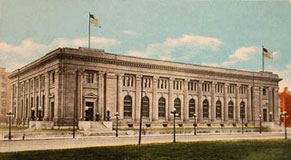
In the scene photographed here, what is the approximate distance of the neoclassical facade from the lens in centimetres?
4608

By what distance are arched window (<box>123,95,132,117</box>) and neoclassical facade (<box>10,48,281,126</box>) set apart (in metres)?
0.06

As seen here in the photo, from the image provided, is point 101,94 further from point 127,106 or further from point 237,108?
point 237,108

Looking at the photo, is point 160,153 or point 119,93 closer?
point 160,153

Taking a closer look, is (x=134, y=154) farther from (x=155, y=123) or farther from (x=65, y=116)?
(x=155, y=123)

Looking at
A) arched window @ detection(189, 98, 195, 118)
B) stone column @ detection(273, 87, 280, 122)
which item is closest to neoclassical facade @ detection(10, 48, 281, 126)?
arched window @ detection(189, 98, 195, 118)

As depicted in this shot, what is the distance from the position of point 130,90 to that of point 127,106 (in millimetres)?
2278

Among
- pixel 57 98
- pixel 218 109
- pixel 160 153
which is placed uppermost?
pixel 57 98

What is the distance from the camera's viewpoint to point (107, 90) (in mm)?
50188

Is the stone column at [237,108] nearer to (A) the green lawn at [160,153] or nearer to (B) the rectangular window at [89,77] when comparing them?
(B) the rectangular window at [89,77]

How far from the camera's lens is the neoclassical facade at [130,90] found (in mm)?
46075

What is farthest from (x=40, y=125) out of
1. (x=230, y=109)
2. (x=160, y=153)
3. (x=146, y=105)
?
(x=230, y=109)

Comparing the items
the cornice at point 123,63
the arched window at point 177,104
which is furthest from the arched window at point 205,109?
the arched window at point 177,104

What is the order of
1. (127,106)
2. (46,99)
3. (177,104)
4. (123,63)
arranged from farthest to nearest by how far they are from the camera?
(177,104) < (127,106) < (123,63) < (46,99)

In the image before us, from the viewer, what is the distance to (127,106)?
52250 millimetres
